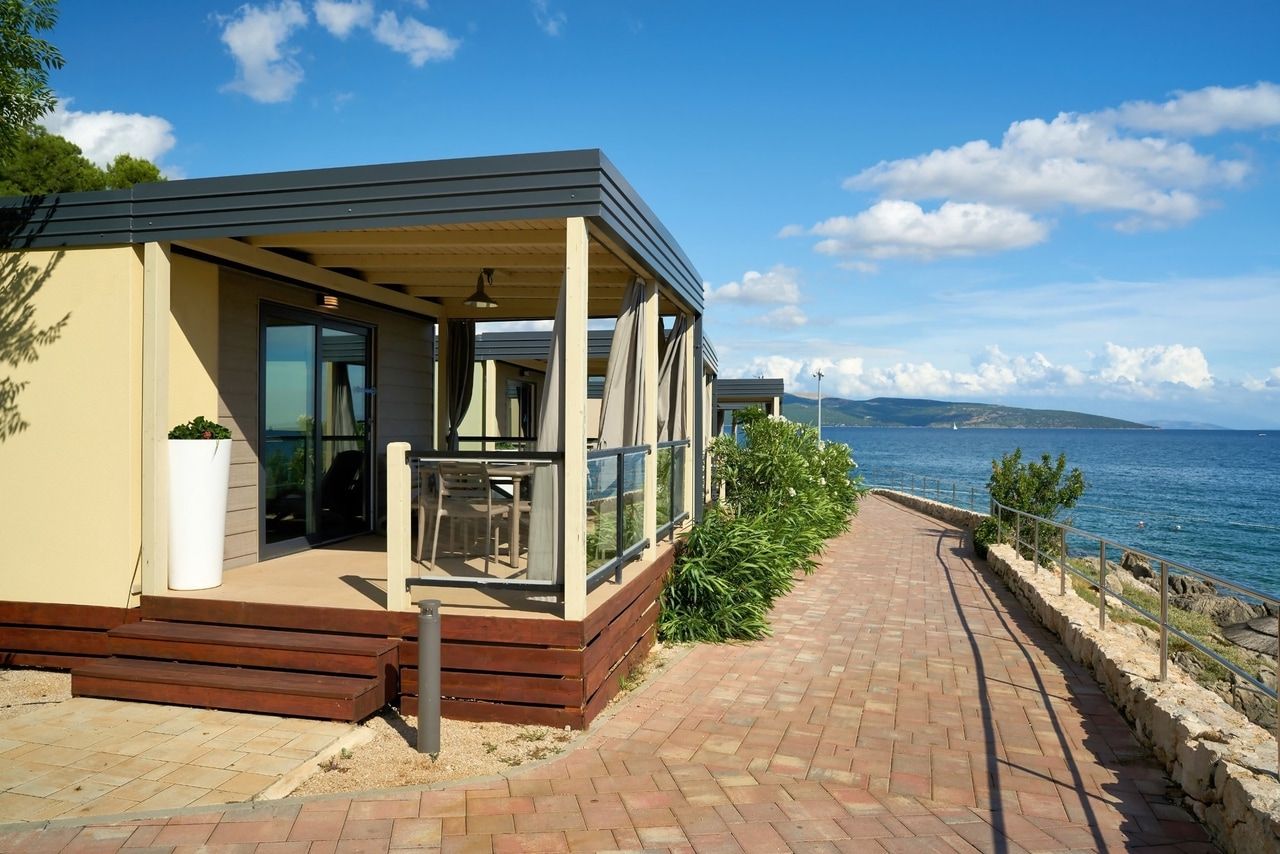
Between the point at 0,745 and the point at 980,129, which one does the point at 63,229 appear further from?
the point at 980,129

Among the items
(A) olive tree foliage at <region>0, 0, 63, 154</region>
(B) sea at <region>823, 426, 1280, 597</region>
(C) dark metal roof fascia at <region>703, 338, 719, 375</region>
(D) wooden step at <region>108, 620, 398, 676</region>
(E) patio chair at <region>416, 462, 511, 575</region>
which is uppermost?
(A) olive tree foliage at <region>0, 0, 63, 154</region>

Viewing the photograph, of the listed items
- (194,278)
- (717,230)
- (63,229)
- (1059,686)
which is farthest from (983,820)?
(717,230)

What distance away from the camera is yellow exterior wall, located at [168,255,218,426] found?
18.1 feet

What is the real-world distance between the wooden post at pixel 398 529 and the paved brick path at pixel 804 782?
1339 millimetres

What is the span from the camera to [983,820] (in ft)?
11.4

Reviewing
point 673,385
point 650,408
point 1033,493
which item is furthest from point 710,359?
point 650,408

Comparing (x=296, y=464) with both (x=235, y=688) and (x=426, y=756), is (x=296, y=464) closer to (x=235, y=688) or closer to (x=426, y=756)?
(x=235, y=688)

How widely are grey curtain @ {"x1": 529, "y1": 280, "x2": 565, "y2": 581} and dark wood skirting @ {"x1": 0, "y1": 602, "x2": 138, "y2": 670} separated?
2.62m

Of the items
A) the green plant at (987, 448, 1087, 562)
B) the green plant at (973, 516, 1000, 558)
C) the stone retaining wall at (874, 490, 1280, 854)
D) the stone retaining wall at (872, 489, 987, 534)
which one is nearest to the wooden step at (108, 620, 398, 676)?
the stone retaining wall at (874, 490, 1280, 854)

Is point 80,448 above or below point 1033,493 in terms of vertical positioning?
above

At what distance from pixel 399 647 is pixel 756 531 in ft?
13.4

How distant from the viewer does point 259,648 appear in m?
4.68

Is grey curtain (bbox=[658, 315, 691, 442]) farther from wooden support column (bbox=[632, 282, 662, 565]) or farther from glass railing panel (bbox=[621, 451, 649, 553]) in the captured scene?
glass railing panel (bbox=[621, 451, 649, 553])

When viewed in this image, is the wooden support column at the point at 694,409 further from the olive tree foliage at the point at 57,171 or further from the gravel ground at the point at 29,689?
the olive tree foliage at the point at 57,171
